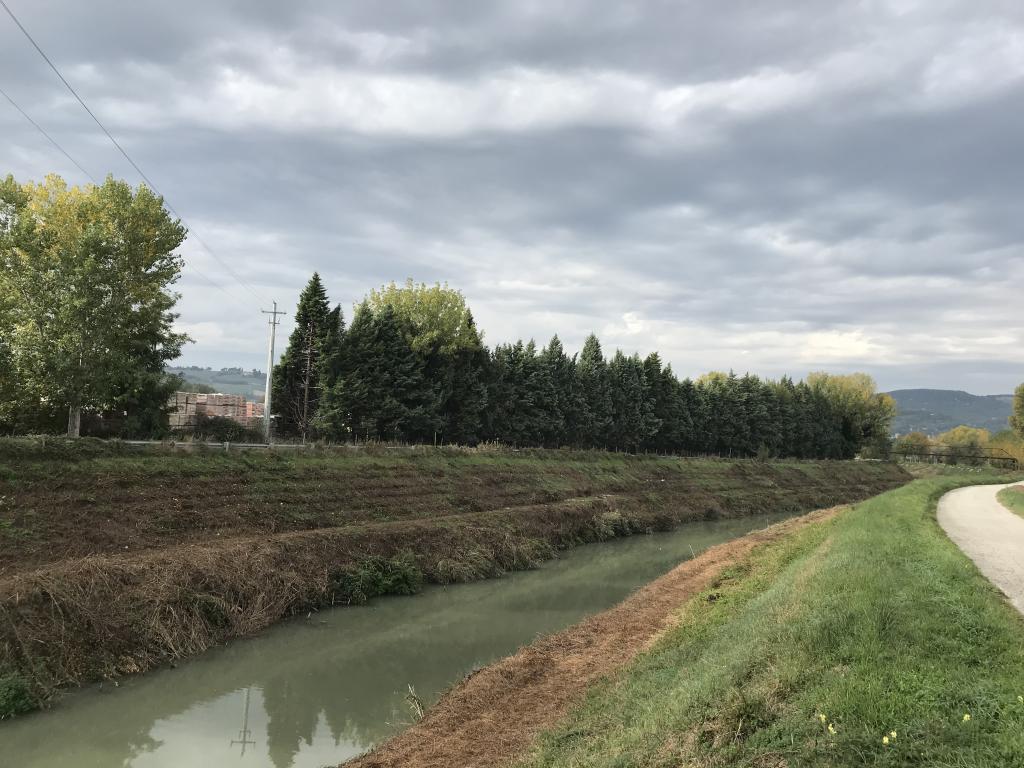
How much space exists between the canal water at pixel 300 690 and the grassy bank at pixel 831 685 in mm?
5184

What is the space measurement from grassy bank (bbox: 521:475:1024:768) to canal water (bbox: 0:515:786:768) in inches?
204

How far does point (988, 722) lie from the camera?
600 cm

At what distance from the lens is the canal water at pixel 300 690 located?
11602mm

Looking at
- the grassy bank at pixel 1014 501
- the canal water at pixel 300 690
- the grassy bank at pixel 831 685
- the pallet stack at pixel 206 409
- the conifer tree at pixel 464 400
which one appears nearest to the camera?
the grassy bank at pixel 831 685

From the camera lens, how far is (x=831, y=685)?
6895 millimetres

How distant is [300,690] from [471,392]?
45792mm

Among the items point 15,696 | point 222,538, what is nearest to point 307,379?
point 222,538

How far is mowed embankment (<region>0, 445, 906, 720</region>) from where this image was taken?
14570mm

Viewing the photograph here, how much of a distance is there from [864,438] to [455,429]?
88.3 m

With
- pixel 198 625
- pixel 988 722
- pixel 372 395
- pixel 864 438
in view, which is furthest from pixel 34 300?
pixel 864 438

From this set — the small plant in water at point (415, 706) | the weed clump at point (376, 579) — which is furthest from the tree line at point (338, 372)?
the small plant in water at point (415, 706)

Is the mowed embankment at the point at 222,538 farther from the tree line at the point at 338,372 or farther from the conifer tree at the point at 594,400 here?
the conifer tree at the point at 594,400

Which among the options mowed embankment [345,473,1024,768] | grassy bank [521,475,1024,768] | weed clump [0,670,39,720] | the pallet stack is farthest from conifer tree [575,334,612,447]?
weed clump [0,670,39,720]

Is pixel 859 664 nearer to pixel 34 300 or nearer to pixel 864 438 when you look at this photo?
pixel 34 300
